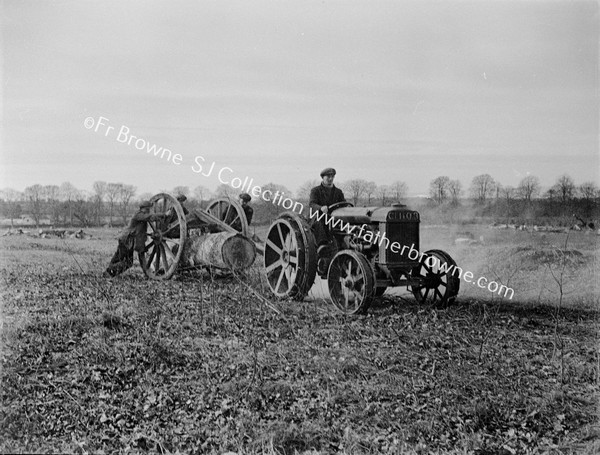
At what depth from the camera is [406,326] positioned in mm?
6371

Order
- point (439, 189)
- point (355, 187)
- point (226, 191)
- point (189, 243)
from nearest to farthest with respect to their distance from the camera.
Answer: point (355, 187) < point (439, 189) < point (189, 243) < point (226, 191)

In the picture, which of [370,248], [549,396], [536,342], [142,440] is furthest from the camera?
[370,248]

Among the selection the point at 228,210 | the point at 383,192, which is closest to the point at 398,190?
the point at 383,192

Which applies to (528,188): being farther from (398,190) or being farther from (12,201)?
(12,201)

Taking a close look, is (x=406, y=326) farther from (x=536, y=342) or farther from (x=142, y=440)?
(x=142, y=440)

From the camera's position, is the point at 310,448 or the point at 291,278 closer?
the point at 310,448

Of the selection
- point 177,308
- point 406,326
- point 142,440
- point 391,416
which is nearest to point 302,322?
point 406,326

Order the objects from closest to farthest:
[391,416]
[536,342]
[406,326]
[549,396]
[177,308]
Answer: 1. [391,416]
2. [549,396]
3. [536,342]
4. [406,326]
5. [177,308]

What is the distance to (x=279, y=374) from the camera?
491 cm

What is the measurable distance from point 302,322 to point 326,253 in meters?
1.70

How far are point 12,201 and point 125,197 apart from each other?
2.28 metres

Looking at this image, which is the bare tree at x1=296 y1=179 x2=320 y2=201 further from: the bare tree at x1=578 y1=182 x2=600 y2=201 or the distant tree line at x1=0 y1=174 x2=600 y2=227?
the bare tree at x1=578 y1=182 x2=600 y2=201

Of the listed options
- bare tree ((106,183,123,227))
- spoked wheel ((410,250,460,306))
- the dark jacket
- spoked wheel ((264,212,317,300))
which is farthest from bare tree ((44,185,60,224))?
spoked wheel ((410,250,460,306))

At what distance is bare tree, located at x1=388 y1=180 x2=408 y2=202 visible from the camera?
8.03m
